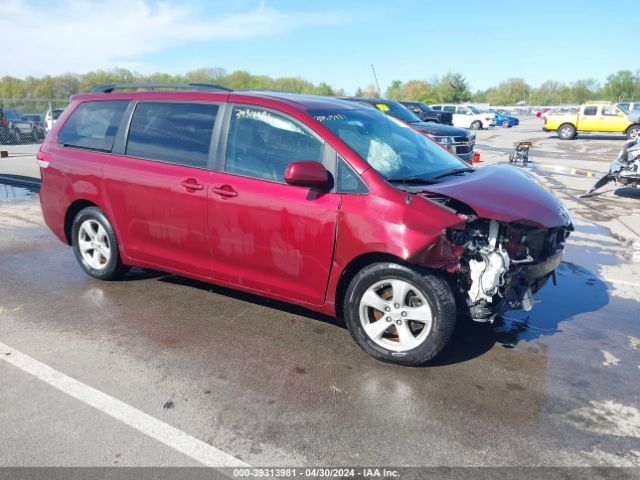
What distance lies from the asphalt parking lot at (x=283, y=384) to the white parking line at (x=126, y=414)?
0.01 m

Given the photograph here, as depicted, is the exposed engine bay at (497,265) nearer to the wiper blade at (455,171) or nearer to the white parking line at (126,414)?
the wiper blade at (455,171)

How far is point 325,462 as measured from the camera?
2719mm

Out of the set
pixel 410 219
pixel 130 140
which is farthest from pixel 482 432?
pixel 130 140

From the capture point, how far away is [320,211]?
3.78 meters

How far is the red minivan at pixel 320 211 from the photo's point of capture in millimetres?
3555

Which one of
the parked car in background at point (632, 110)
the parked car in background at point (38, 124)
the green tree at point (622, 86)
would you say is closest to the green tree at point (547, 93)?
the green tree at point (622, 86)

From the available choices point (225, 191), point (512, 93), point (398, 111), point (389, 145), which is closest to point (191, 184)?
point (225, 191)

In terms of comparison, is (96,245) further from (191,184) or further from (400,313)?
(400,313)

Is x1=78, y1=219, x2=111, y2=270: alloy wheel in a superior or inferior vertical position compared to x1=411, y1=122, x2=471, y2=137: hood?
inferior

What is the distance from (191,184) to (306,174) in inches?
47.7

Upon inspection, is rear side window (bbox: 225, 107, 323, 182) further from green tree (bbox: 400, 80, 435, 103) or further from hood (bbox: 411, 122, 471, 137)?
green tree (bbox: 400, 80, 435, 103)

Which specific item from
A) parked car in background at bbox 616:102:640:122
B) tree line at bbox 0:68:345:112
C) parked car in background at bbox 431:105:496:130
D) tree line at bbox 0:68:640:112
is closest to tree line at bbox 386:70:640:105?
tree line at bbox 0:68:640:112

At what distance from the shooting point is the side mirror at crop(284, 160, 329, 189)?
3.66m

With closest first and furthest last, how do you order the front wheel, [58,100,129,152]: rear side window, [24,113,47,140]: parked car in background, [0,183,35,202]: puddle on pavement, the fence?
[58,100,129,152]: rear side window → [0,183,35,202]: puddle on pavement → the fence → [24,113,47,140]: parked car in background → the front wheel
